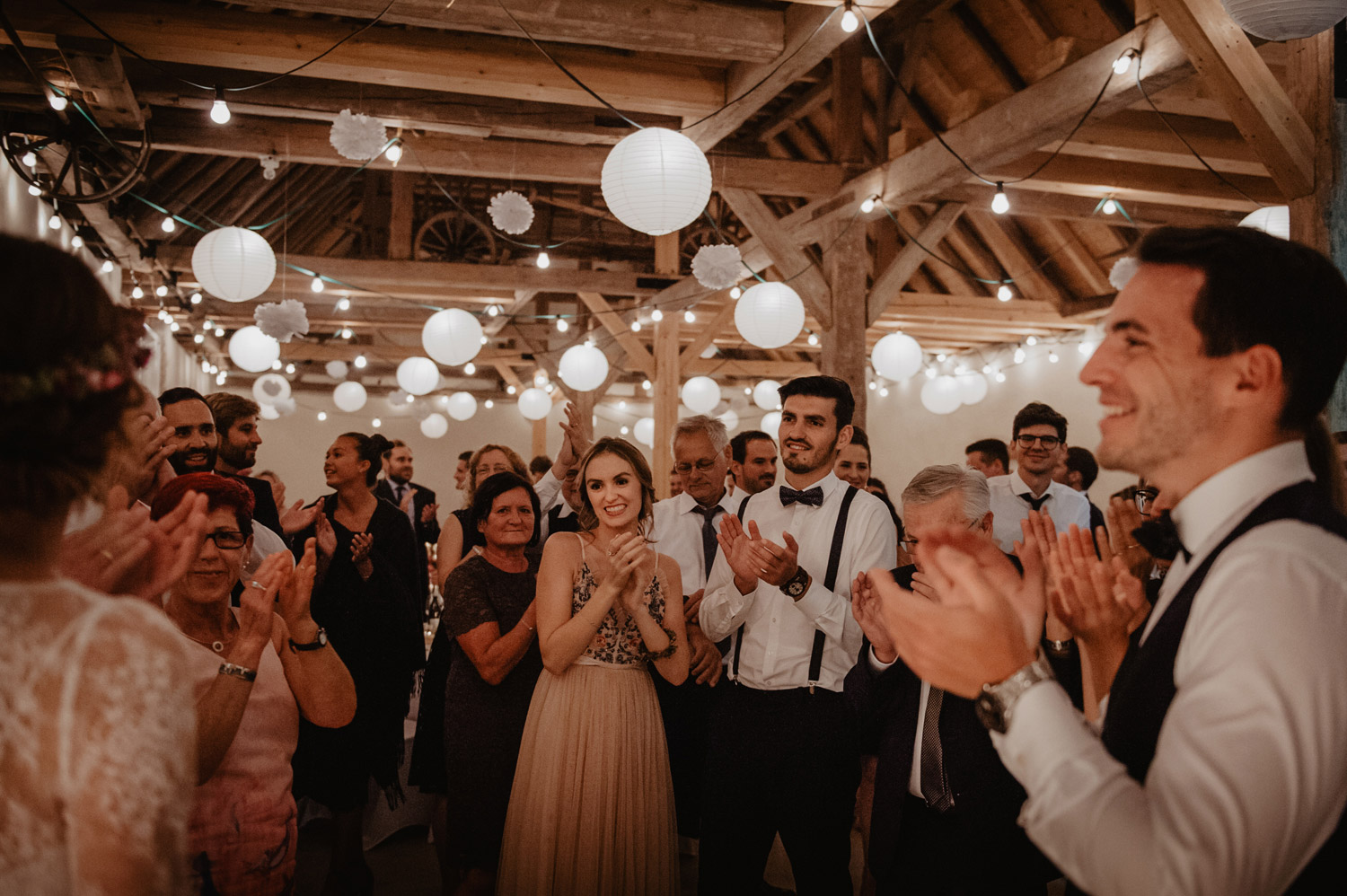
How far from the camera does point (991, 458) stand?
194 inches

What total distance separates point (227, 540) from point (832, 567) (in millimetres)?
1446

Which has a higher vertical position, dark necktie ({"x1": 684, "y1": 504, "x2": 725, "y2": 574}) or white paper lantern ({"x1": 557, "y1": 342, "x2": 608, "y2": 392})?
white paper lantern ({"x1": 557, "y1": 342, "x2": 608, "y2": 392})

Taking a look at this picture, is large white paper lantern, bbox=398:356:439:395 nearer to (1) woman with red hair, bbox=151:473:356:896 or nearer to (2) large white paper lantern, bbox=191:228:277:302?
(2) large white paper lantern, bbox=191:228:277:302

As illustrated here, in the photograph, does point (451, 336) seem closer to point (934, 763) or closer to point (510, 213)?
point (510, 213)

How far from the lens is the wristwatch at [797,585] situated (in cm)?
219

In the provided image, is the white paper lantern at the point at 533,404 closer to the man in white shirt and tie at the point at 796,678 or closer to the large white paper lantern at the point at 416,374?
the large white paper lantern at the point at 416,374

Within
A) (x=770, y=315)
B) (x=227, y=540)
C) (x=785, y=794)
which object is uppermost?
(x=770, y=315)

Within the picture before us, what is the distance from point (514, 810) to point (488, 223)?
897 centimetres

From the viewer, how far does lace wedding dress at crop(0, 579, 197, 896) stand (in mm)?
785

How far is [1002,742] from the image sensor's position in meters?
0.93

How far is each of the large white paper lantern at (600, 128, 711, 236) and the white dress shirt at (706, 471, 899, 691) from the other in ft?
4.55

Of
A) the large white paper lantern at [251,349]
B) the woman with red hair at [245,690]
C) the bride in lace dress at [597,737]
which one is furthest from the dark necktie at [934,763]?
the large white paper lantern at [251,349]

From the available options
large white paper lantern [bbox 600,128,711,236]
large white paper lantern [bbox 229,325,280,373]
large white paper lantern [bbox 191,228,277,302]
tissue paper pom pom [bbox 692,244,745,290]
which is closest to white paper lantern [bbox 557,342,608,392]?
tissue paper pom pom [bbox 692,244,745,290]

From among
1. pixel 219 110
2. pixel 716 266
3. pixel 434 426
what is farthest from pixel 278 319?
pixel 434 426
